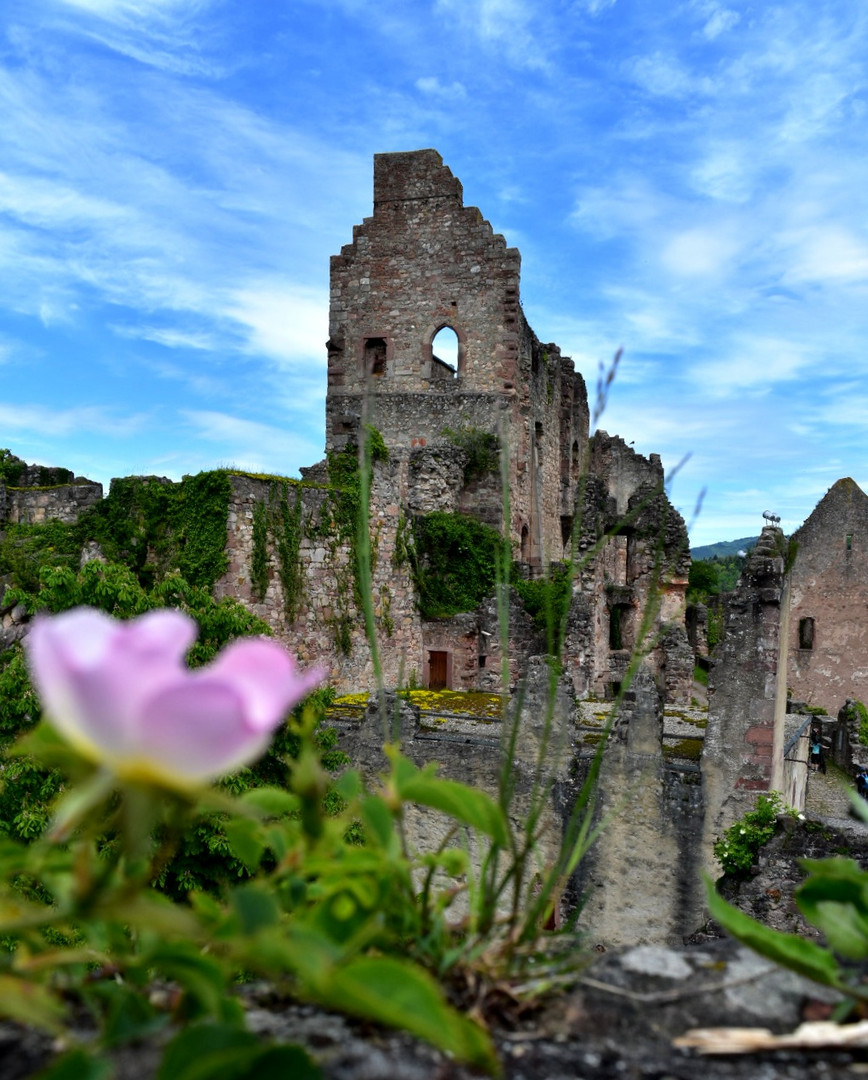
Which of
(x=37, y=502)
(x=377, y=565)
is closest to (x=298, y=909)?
(x=37, y=502)

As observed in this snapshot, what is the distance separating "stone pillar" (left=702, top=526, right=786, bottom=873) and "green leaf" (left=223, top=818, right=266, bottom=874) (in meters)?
8.26

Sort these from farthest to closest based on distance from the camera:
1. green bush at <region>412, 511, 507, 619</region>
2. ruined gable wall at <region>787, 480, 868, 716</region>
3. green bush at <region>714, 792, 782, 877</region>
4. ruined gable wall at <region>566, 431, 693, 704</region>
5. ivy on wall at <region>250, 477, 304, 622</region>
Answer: ruined gable wall at <region>787, 480, 868, 716</region>, green bush at <region>412, 511, 507, 619</region>, ruined gable wall at <region>566, 431, 693, 704</region>, ivy on wall at <region>250, 477, 304, 622</region>, green bush at <region>714, 792, 782, 877</region>

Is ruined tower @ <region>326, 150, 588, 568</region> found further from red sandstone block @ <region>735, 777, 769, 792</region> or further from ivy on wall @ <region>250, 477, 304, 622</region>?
red sandstone block @ <region>735, 777, 769, 792</region>

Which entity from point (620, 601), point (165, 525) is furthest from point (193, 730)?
point (620, 601)

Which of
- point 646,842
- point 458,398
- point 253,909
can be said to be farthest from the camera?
point 458,398

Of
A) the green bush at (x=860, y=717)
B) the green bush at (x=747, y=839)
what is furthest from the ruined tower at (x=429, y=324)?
the green bush at (x=747, y=839)

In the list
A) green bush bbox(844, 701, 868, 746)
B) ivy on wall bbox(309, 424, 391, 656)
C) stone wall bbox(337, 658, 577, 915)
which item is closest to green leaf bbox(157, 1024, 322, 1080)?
stone wall bbox(337, 658, 577, 915)

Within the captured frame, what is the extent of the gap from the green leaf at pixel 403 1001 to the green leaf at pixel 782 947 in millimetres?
642

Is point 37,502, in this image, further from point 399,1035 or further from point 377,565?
point 399,1035

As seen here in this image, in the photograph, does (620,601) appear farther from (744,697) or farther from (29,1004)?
(29,1004)

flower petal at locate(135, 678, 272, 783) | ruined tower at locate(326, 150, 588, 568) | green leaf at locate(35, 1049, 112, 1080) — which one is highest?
ruined tower at locate(326, 150, 588, 568)

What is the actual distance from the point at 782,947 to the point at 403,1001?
830 mm

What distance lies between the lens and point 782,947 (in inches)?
53.7

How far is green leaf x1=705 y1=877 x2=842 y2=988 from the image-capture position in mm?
1331
